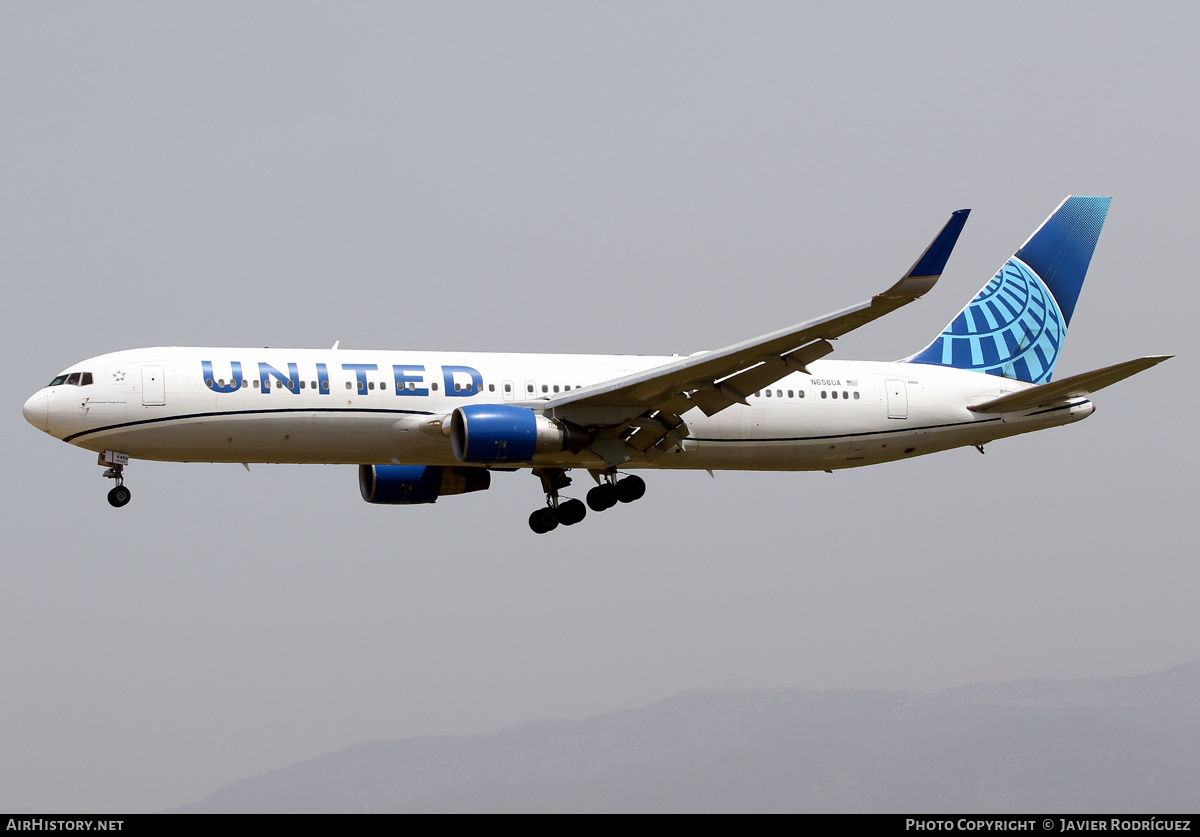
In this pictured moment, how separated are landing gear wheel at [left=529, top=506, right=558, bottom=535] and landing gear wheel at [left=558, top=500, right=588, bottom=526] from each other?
0.19 meters

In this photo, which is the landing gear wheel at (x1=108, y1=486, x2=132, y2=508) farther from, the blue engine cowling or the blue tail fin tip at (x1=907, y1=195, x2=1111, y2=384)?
the blue tail fin tip at (x1=907, y1=195, x2=1111, y2=384)

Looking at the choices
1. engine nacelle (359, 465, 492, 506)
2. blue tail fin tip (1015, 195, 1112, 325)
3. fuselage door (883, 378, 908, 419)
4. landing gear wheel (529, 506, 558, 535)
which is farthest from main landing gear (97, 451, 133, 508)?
blue tail fin tip (1015, 195, 1112, 325)

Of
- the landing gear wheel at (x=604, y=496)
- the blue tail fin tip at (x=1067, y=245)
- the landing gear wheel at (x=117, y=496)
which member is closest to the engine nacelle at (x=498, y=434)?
the landing gear wheel at (x=604, y=496)

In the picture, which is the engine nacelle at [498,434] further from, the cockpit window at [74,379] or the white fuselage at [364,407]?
the cockpit window at [74,379]

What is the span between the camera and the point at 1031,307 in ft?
140

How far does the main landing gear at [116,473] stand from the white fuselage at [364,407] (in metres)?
0.29

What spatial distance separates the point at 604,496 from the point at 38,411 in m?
13.9

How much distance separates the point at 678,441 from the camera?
118ft

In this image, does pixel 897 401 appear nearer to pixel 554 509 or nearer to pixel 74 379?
pixel 554 509

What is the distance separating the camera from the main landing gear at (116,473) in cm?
3381

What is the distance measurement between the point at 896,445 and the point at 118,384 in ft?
64.7

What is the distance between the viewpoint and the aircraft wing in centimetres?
3106
